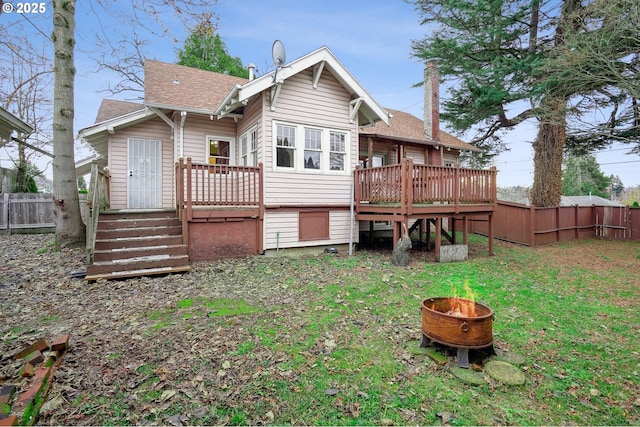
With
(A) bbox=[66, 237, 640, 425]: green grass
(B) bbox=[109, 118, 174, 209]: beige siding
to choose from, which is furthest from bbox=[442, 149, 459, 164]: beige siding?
(B) bbox=[109, 118, 174, 209]: beige siding

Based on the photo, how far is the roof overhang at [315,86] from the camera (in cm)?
803

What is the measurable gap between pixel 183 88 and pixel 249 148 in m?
3.67

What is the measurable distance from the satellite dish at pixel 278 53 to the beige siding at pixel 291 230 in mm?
4024

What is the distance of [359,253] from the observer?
31.8ft

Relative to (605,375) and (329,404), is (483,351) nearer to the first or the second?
(605,375)

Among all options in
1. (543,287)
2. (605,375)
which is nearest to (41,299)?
(605,375)

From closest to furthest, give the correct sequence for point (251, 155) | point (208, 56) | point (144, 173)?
point (251, 155) → point (144, 173) → point (208, 56)

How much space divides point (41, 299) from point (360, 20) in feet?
54.0

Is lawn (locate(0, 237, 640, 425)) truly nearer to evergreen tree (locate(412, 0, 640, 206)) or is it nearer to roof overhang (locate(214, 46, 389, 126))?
roof overhang (locate(214, 46, 389, 126))

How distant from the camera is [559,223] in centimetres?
1384

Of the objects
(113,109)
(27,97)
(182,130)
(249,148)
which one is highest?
(27,97)

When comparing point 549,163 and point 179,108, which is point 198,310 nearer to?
point 179,108

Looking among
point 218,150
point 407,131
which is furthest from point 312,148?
point 407,131

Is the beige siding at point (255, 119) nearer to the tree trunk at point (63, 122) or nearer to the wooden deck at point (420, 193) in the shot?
the wooden deck at point (420, 193)
